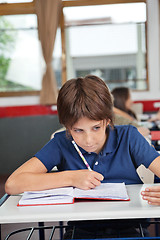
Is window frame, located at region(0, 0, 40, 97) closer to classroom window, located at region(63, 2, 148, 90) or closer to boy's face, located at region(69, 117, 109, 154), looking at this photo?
classroom window, located at region(63, 2, 148, 90)

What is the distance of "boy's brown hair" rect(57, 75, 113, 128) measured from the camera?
1297mm

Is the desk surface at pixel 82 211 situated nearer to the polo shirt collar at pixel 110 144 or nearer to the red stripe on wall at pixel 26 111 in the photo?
the polo shirt collar at pixel 110 144

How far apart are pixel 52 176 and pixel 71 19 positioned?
4.44 metres

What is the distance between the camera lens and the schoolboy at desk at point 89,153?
4.25ft

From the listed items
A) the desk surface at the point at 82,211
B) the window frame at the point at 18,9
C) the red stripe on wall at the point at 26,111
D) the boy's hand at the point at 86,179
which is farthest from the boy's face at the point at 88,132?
the window frame at the point at 18,9

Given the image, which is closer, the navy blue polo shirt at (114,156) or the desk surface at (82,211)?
the desk surface at (82,211)

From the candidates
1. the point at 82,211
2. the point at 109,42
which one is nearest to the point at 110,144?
the point at 82,211

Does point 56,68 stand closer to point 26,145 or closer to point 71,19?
point 71,19

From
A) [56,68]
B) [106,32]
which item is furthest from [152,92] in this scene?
[56,68]

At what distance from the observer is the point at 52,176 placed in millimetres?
1294

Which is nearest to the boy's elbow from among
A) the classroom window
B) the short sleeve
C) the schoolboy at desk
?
the schoolboy at desk

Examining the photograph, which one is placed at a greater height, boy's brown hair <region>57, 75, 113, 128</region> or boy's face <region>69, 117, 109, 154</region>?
boy's brown hair <region>57, 75, 113, 128</region>

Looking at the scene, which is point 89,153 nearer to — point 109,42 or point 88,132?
point 88,132

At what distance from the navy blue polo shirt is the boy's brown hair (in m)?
0.15
